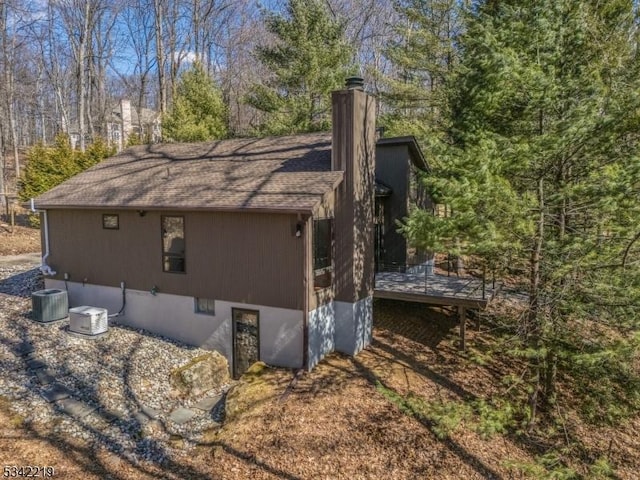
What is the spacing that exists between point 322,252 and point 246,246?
174cm

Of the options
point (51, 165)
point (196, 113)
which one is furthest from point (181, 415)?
point (51, 165)

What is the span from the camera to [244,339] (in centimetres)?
1024

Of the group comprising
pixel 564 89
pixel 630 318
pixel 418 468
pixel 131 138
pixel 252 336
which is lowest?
pixel 418 468

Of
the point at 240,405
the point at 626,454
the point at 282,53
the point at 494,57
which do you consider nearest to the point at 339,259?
the point at 240,405

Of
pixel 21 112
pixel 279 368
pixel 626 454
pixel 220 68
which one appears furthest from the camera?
pixel 21 112

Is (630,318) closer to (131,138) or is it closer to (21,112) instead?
(131,138)

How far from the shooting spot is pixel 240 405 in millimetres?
8312

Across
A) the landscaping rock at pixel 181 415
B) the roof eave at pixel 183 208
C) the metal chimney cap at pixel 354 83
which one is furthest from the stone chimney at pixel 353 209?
the landscaping rock at pixel 181 415

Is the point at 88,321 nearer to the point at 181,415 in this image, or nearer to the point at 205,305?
the point at 205,305

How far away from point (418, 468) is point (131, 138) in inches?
951

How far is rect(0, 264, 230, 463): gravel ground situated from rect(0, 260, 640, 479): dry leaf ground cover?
0.31 metres

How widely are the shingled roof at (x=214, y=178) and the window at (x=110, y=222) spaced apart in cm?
49

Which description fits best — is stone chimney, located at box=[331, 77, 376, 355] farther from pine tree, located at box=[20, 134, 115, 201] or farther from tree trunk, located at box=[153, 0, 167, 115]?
tree trunk, located at box=[153, 0, 167, 115]

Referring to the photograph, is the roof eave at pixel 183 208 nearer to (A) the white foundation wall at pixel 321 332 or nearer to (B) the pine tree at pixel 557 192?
(A) the white foundation wall at pixel 321 332
